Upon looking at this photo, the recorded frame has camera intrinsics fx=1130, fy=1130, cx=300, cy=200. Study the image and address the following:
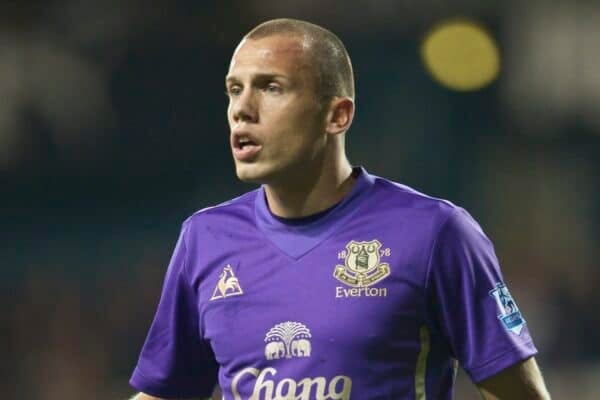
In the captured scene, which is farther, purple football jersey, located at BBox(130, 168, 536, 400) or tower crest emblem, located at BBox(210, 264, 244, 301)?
tower crest emblem, located at BBox(210, 264, 244, 301)

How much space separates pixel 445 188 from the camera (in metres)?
8.84

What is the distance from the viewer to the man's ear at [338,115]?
314 cm

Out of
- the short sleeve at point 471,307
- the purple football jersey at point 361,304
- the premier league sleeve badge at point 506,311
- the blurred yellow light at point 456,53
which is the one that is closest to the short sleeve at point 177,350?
the purple football jersey at point 361,304

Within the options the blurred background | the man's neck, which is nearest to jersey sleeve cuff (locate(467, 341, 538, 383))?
the man's neck

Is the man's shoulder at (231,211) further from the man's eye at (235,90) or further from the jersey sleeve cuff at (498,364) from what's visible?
the jersey sleeve cuff at (498,364)

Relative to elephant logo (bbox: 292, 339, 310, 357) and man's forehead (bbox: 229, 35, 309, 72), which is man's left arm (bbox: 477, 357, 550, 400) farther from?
man's forehead (bbox: 229, 35, 309, 72)

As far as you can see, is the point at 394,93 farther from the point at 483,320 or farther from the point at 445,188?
the point at 483,320

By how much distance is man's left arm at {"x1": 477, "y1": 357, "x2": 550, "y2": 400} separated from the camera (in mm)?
2877

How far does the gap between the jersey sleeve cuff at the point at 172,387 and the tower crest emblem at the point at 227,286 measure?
343 mm

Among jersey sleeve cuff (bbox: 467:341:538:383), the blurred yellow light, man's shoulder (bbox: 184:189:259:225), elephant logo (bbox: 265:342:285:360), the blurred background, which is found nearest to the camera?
jersey sleeve cuff (bbox: 467:341:538:383)

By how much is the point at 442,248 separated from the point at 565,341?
5.50m

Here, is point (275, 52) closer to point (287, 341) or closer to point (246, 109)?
point (246, 109)

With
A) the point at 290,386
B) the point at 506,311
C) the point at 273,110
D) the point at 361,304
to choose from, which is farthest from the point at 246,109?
the point at 506,311

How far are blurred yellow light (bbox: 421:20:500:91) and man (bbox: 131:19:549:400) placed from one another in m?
6.23
